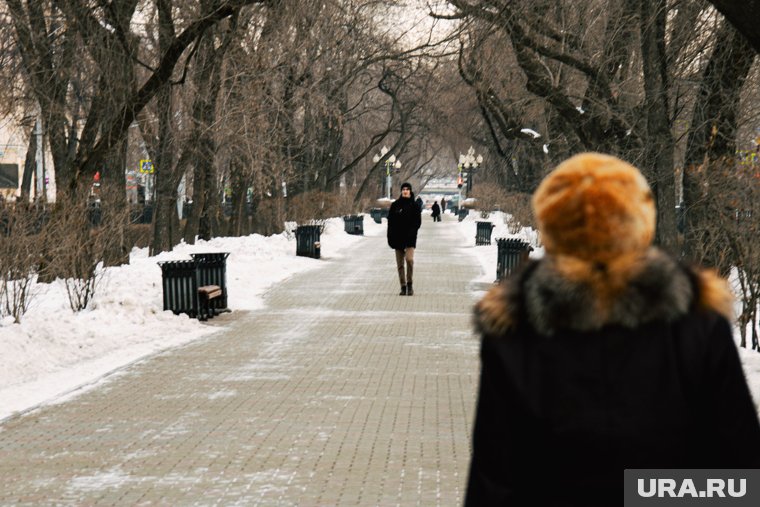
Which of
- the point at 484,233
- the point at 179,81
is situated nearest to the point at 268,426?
the point at 179,81

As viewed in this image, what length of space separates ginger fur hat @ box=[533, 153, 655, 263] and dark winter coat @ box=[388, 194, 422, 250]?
1698 cm

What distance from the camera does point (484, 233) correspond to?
40.6 metres

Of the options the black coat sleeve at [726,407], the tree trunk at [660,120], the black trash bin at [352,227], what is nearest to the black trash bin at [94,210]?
the tree trunk at [660,120]

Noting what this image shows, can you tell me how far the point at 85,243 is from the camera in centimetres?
1639

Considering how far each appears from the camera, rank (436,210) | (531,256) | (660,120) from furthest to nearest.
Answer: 1. (436,210)
2. (660,120)
3. (531,256)

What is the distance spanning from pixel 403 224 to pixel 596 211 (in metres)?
17.2

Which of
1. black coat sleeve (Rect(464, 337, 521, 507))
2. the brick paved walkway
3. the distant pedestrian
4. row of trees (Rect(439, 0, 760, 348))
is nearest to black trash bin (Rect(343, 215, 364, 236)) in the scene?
the distant pedestrian

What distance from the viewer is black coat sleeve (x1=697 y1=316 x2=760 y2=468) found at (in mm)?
2836

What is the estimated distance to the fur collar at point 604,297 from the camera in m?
2.87

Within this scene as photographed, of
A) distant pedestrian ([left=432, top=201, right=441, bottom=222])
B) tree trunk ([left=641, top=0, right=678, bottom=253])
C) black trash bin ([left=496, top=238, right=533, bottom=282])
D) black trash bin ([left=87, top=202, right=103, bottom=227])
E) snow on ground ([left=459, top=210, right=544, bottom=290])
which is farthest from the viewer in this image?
distant pedestrian ([left=432, top=201, right=441, bottom=222])

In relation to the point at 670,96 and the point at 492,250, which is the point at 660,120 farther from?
the point at 492,250

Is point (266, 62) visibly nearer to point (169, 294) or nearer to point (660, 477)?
point (169, 294)

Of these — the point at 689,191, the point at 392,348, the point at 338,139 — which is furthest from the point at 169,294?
the point at 338,139

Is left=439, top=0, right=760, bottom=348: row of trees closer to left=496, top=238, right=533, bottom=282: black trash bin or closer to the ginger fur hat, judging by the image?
left=496, top=238, right=533, bottom=282: black trash bin
